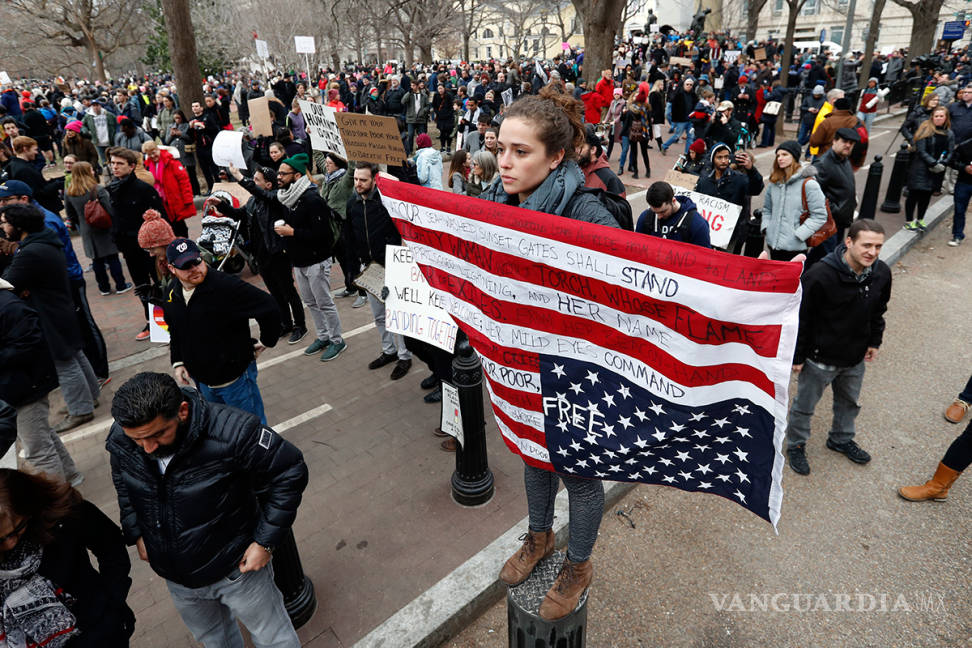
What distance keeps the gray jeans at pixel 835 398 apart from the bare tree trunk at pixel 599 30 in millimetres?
12756

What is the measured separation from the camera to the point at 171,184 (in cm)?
840

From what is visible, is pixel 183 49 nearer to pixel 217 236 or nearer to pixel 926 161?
pixel 217 236

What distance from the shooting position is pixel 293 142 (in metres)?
11.2

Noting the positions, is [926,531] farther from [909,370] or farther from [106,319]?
[106,319]

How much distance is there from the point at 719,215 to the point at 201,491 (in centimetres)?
636

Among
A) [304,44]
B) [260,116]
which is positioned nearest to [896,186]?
[260,116]

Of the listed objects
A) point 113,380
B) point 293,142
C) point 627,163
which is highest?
point 293,142

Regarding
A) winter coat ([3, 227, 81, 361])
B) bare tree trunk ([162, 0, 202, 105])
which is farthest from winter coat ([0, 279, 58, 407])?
bare tree trunk ([162, 0, 202, 105])

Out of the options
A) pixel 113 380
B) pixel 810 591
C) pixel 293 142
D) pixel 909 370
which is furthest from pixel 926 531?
pixel 293 142

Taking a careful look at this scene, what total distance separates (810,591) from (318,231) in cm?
536

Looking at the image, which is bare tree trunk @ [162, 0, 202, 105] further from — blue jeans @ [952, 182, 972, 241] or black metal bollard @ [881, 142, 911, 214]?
blue jeans @ [952, 182, 972, 241]

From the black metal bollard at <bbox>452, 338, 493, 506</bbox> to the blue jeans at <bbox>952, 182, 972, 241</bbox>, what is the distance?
9.10 m

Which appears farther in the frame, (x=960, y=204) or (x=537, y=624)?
(x=960, y=204)

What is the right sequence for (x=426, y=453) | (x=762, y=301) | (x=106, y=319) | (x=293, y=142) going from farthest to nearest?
(x=293, y=142), (x=106, y=319), (x=426, y=453), (x=762, y=301)
